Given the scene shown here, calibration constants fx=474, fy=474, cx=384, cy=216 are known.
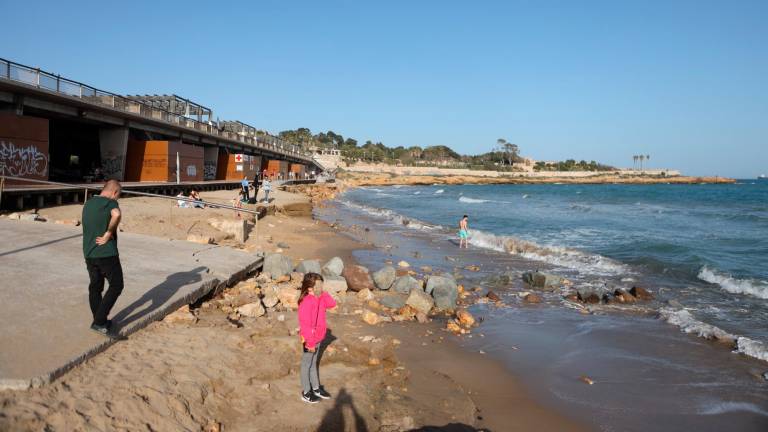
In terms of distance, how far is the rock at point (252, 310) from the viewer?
26.0ft

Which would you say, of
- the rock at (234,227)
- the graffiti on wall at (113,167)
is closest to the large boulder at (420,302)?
the rock at (234,227)

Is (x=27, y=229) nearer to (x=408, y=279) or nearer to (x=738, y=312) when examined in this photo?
(x=408, y=279)

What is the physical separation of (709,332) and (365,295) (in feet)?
22.5

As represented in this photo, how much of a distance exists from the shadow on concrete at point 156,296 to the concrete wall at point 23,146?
1249 cm

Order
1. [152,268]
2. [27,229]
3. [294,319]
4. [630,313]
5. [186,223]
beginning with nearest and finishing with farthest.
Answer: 1. [294,319]
2. [152,268]
3. [27,229]
4. [630,313]
5. [186,223]

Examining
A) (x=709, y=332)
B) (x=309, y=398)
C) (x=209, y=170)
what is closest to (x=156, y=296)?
(x=309, y=398)

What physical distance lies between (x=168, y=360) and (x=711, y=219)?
145 feet

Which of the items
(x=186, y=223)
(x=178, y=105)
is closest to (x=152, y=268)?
(x=186, y=223)

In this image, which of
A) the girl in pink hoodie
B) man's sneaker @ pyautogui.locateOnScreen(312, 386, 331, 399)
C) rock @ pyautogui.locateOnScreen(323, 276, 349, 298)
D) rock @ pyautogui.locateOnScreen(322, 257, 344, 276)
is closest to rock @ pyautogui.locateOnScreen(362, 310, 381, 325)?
rock @ pyautogui.locateOnScreen(323, 276, 349, 298)

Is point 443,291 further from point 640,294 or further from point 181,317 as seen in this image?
point 640,294

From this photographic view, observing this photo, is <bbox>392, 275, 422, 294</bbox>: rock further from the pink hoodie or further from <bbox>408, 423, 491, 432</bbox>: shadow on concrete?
<bbox>408, 423, 491, 432</bbox>: shadow on concrete

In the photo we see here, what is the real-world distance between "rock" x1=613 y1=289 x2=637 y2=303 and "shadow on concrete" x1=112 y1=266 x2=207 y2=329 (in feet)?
32.6

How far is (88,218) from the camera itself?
210 inches

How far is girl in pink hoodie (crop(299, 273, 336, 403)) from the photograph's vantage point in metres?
5.45
